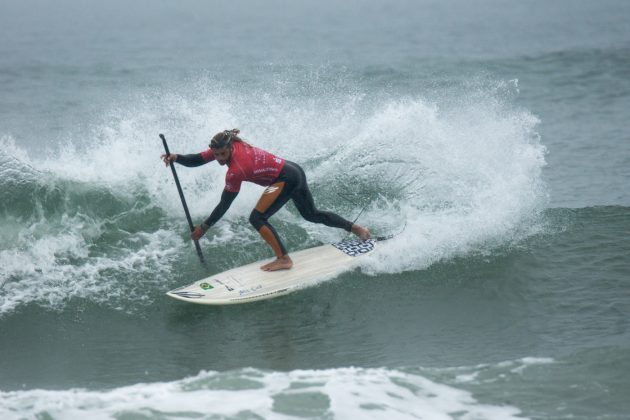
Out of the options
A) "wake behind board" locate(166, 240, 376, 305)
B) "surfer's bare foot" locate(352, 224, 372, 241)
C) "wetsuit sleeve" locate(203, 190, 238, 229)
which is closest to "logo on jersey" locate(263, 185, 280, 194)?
"wetsuit sleeve" locate(203, 190, 238, 229)

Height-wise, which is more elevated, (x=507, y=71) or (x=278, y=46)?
(x=278, y=46)

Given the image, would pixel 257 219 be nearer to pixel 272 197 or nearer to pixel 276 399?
pixel 272 197

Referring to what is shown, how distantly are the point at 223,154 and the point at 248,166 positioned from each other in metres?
0.34

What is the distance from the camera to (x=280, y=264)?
902 centimetres

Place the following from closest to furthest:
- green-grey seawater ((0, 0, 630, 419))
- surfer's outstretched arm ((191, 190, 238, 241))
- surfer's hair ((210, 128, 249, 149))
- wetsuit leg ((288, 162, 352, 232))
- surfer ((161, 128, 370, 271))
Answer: green-grey seawater ((0, 0, 630, 419)) < surfer's hair ((210, 128, 249, 149)) < surfer ((161, 128, 370, 271)) < surfer's outstretched arm ((191, 190, 238, 241)) < wetsuit leg ((288, 162, 352, 232))

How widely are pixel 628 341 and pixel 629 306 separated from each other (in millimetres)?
927

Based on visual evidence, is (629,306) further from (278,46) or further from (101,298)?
(278,46)

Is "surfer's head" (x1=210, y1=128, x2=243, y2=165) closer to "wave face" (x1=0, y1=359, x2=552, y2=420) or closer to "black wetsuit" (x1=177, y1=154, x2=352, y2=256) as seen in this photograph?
"black wetsuit" (x1=177, y1=154, x2=352, y2=256)

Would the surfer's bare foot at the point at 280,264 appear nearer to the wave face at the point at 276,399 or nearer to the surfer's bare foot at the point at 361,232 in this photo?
the surfer's bare foot at the point at 361,232

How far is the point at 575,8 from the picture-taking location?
56.2m

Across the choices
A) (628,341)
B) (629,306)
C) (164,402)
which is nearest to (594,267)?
(629,306)

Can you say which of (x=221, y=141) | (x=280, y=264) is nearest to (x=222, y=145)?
(x=221, y=141)

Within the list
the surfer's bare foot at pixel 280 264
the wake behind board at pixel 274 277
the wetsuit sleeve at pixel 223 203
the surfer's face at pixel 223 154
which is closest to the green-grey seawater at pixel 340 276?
the wake behind board at pixel 274 277

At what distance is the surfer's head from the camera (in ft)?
27.0
